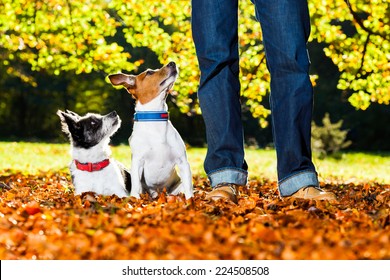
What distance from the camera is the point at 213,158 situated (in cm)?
395

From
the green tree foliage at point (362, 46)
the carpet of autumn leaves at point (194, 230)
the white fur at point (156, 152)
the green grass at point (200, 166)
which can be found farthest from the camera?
the green grass at point (200, 166)

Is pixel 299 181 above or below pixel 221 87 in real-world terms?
below

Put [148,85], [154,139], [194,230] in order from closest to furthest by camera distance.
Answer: [194,230], [154,139], [148,85]

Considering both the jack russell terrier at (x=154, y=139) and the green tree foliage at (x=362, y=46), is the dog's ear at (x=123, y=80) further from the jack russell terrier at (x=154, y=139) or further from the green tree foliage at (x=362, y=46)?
the green tree foliage at (x=362, y=46)

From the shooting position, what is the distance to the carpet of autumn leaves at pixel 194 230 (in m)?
2.55

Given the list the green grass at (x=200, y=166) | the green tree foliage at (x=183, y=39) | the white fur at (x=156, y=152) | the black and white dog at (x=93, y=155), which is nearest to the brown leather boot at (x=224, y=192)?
the white fur at (x=156, y=152)

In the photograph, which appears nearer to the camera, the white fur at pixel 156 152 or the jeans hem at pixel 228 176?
the jeans hem at pixel 228 176

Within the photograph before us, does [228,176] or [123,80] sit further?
[123,80]

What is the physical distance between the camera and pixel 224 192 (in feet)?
12.5

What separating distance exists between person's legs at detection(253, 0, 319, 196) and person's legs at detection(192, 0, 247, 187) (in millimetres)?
248

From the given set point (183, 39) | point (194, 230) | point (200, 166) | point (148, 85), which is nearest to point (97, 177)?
point (148, 85)

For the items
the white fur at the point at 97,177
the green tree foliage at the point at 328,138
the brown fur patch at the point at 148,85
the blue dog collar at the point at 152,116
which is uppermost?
the brown fur patch at the point at 148,85

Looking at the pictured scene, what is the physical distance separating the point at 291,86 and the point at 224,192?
30.8 inches

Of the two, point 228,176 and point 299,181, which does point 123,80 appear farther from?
point 299,181
